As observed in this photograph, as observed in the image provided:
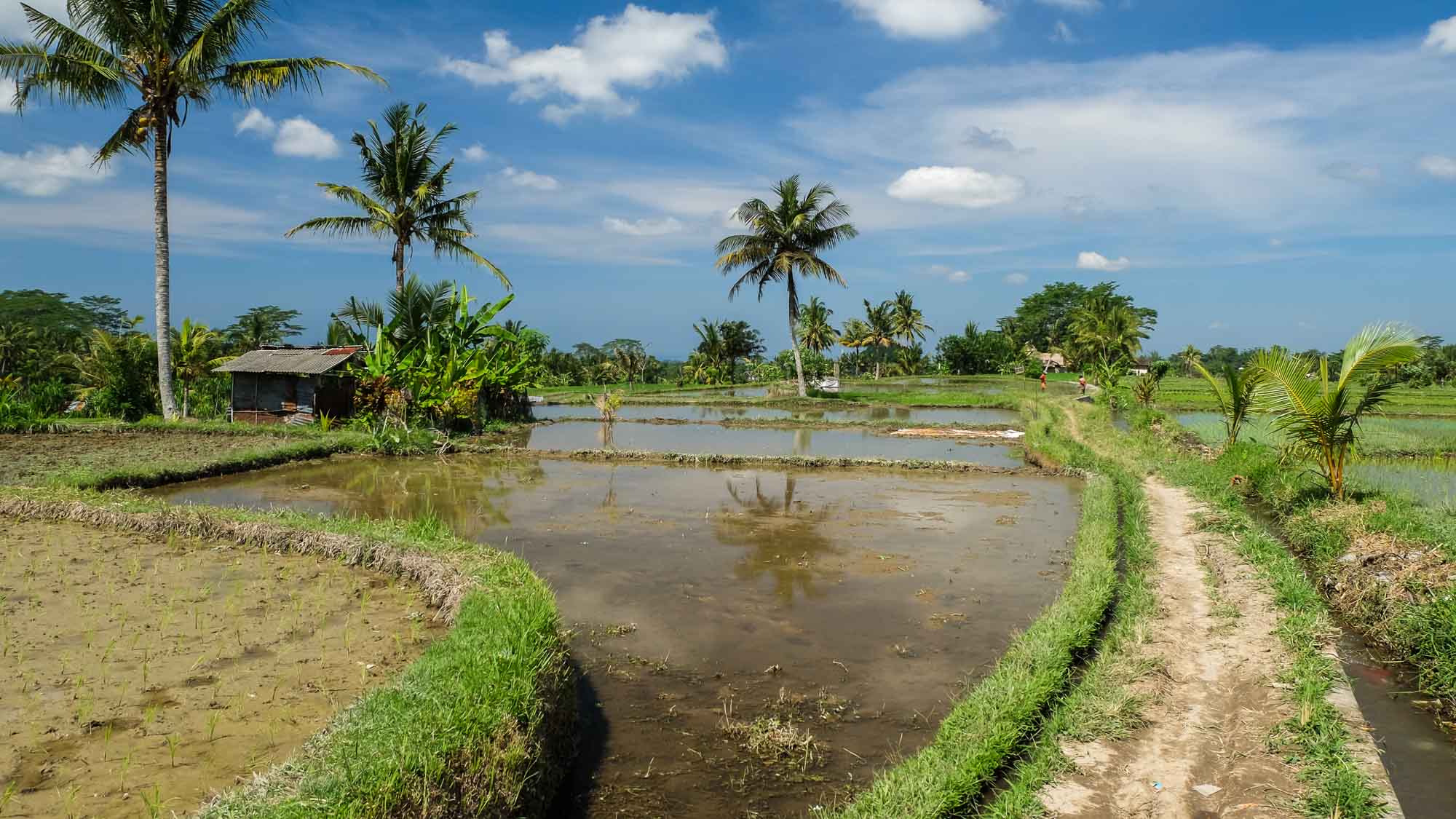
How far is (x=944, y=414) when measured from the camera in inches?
1005

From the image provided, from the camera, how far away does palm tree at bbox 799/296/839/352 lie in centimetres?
4722

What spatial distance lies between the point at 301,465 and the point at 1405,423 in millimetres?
25158

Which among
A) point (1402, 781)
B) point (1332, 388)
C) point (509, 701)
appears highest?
point (1332, 388)

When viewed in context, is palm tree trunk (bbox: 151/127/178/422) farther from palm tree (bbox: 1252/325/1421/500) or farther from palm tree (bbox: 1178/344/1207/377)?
palm tree (bbox: 1178/344/1207/377)

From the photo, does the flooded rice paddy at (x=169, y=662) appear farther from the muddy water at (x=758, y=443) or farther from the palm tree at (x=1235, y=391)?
the palm tree at (x=1235, y=391)

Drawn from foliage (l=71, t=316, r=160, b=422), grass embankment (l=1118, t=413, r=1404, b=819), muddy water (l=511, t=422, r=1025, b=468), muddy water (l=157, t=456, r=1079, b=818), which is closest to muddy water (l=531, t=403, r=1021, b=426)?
muddy water (l=511, t=422, r=1025, b=468)

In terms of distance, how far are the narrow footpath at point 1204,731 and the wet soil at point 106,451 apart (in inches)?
489

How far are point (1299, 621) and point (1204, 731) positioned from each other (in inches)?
81.3

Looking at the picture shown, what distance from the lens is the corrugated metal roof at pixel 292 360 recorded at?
59.8 feet

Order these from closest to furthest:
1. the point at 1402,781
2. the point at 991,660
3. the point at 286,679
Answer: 1. the point at 1402,781
2. the point at 286,679
3. the point at 991,660

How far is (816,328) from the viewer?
4691 cm

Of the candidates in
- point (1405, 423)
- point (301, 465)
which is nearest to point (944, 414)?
point (1405, 423)

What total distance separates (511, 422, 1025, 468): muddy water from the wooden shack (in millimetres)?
4380

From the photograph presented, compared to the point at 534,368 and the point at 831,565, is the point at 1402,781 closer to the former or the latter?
the point at 831,565
